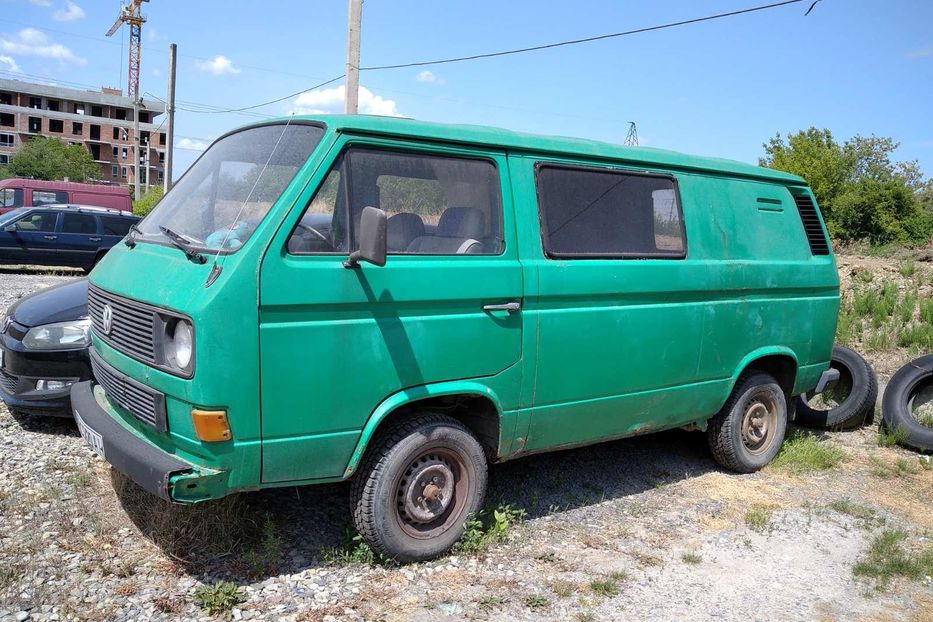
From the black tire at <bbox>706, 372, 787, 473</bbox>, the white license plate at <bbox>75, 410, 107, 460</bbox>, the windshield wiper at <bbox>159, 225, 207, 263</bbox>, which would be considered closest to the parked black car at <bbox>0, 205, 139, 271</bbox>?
the white license plate at <bbox>75, 410, 107, 460</bbox>

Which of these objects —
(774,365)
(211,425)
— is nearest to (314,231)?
(211,425)

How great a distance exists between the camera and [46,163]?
65000 millimetres

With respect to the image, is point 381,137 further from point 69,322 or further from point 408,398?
point 69,322

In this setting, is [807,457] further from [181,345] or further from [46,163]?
[46,163]

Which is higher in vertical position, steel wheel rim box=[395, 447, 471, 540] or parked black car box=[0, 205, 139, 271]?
parked black car box=[0, 205, 139, 271]

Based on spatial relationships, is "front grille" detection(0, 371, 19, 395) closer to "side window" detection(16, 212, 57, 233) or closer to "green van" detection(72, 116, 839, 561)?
"green van" detection(72, 116, 839, 561)

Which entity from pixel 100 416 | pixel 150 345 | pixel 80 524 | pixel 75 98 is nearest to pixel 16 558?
pixel 80 524

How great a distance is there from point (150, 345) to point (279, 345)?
653 millimetres

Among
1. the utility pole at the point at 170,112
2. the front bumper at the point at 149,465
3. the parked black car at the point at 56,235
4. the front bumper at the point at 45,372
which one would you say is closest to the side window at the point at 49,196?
the utility pole at the point at 170,112

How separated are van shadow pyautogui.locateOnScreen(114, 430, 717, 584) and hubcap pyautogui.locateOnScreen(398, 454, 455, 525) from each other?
363 millimetres

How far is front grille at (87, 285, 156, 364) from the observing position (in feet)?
11.5

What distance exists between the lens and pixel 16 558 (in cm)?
367

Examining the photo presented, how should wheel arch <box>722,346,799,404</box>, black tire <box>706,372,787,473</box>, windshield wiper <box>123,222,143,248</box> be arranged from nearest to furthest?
windshield wiper <box>123,222,143,248</box>
wheel arch <box>722,346,799,404</box>
black tire <box>706,372,787,473</box>

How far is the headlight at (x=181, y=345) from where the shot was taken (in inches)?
129
